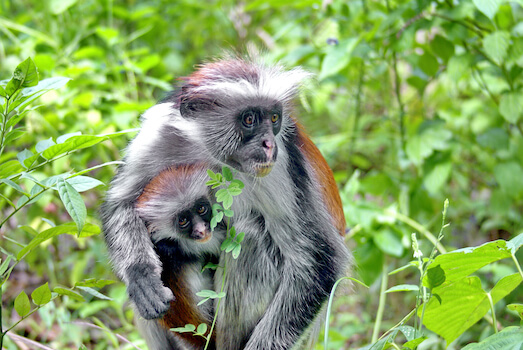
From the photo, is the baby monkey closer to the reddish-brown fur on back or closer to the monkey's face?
the monkey's face

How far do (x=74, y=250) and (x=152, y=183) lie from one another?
430 cm

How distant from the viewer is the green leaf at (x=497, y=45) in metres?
4.79

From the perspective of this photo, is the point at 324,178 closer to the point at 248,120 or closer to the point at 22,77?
the point at 248,120

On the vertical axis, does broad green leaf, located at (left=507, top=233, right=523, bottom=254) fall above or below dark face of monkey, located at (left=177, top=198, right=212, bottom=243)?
above

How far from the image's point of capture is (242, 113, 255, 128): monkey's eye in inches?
151

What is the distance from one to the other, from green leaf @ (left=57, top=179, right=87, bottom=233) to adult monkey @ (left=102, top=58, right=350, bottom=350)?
115 cm

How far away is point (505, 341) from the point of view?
2643mm

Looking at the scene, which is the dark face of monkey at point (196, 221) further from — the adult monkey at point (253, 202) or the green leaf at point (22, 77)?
the green leaf at point (22, 77)

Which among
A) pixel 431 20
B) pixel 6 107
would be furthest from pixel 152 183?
pixel 431 20

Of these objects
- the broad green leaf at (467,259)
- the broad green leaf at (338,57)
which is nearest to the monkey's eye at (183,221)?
the broad green leaf at (467,259)

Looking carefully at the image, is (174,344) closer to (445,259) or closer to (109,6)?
(445,259)

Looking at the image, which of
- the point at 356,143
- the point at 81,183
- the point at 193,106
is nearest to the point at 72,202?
the point at 81,183

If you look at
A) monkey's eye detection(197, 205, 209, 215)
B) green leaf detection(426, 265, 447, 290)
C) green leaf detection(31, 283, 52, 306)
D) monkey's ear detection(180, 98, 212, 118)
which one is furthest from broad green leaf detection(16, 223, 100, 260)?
green leaf detection(426, 265, 447, 290)

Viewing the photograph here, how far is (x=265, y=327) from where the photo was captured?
159 inches
